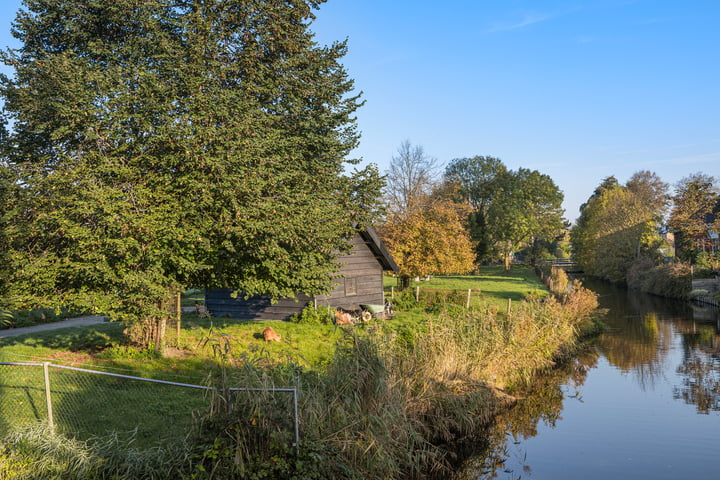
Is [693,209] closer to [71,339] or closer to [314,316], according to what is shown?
[314,316]

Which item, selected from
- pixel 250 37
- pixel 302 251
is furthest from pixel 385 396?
pixel 250 37

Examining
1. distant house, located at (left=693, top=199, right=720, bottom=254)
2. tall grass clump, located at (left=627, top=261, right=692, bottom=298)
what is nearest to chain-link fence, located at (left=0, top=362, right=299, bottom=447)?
tall grass clump, located at (left=627, top=261, right=692, bottom=298)

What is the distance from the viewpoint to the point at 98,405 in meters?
10.1

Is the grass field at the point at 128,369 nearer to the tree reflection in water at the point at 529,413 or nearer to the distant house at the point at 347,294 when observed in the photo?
the distant house at the point at 347,294

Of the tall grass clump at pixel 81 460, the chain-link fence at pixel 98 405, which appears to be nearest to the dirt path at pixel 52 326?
the chain-link fence at pixel 98 405

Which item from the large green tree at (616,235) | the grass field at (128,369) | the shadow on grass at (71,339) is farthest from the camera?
the large green tree at (616,235)

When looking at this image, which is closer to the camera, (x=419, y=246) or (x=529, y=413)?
(x=529, y=413)

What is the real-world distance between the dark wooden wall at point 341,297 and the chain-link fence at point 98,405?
10431 millimetres

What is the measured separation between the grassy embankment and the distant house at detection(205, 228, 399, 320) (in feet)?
6.29

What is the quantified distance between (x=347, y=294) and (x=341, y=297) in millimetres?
379

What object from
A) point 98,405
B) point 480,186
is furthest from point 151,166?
point 480,186

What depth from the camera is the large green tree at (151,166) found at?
36.7 feet

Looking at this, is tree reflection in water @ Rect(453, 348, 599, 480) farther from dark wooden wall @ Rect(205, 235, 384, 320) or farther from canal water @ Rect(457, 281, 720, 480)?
dark wooden wall @ Rect(205, 235, 384, 320)

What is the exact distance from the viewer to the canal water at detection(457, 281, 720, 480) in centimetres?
1109
